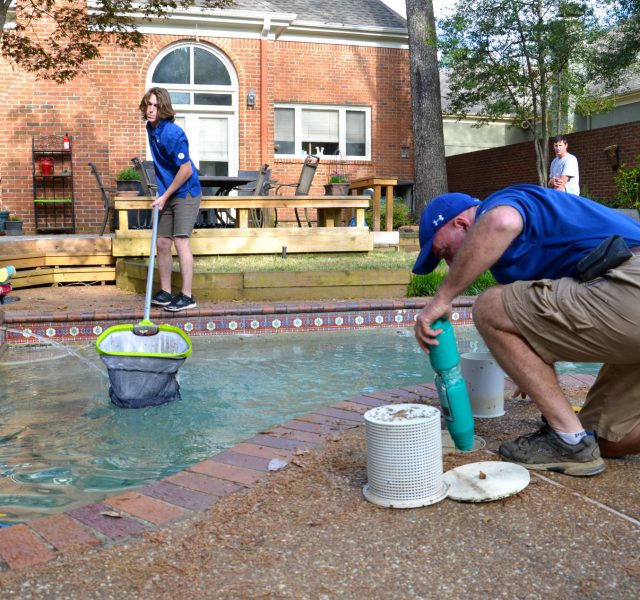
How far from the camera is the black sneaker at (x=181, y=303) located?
6.02m

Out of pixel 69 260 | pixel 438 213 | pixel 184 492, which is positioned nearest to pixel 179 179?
pixel 69 260

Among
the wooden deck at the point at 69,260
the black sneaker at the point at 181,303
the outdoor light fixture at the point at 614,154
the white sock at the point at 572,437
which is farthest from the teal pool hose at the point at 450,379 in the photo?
the outdoor light fixture at the point at 614,154

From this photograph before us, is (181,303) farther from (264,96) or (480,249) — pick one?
(264,96)

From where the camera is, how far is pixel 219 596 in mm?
1703

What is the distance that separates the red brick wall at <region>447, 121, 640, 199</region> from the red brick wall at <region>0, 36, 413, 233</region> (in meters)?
2.82

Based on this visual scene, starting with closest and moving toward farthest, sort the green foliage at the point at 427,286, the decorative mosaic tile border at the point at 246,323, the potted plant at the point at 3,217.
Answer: the decorative mosaic tile border at the point at 246,323 < the green foliage at the point at 427,286 < the potted plant at the point at 3,217

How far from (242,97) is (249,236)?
6.81m

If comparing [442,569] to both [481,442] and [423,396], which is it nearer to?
[481,442]

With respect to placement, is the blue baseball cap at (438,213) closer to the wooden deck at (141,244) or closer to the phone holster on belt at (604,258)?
the phone holster on belt at (604,258)

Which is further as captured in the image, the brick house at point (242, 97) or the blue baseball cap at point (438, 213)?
the brick house at point (242, 97)

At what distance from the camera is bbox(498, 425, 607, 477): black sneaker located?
2.40m

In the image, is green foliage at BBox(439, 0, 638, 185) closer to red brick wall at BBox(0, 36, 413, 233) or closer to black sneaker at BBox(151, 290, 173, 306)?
red brick wall at BBox(0, 36, 413, 233)

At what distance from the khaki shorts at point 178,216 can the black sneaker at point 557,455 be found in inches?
166

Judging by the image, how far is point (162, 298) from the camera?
20.4 ft
